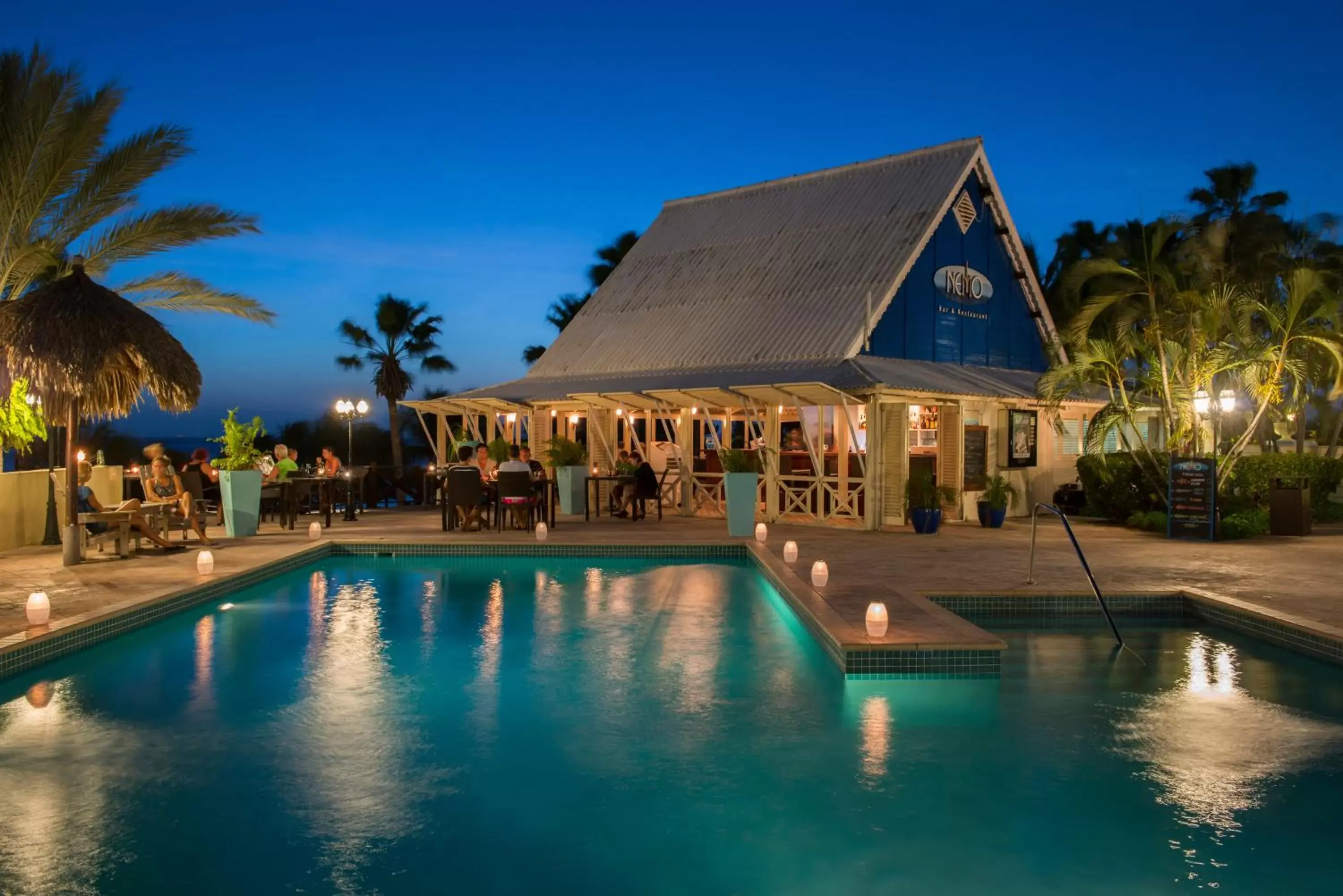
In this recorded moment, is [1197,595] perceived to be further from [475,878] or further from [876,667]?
[475,878]

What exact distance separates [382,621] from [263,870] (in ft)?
17.1

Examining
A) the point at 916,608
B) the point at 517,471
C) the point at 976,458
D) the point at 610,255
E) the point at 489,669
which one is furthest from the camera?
the point at 610,255

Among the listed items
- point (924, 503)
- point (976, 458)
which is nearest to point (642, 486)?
point (924, 503)

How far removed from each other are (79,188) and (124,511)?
4785 mm

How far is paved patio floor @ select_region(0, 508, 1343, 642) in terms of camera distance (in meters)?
9.23

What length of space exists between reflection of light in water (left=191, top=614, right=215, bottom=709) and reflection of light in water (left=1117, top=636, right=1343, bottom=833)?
5.52 meters

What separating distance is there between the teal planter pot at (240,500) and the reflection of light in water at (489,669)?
533 cm

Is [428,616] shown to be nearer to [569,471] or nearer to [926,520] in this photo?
[926,520]

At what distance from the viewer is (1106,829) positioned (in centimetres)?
472

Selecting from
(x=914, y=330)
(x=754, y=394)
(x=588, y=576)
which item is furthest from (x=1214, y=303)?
(x=588, y=576)

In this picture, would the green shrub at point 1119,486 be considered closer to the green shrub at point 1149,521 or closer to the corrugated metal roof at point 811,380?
the green shrub at point 1149,521

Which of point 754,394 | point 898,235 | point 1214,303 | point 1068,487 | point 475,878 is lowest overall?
point 475,878

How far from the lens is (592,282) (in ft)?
110

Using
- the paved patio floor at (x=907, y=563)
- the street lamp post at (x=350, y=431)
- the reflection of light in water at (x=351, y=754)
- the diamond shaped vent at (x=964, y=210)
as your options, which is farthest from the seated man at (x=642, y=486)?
the reflection of light in water at (x=351, y=754)
